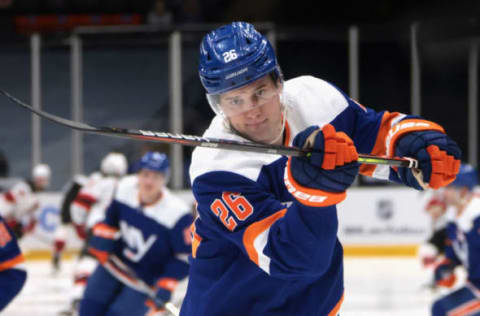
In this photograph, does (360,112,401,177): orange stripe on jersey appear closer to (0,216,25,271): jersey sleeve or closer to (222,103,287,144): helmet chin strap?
(222,103,287,144): helmet chin strap

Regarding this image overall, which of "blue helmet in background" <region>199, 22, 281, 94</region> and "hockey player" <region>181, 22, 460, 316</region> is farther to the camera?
"blue helmet in background" <region>199, 22, 281, 94</region>

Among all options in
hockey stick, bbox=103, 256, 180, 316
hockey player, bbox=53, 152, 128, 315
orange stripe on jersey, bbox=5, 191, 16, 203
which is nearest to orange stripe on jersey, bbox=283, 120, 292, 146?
hockey stick, bbox=103, 256, 180, 316

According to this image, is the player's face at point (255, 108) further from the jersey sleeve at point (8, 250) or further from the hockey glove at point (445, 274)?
the hockey glove at point (445, 274)

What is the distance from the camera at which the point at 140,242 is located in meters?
3.71

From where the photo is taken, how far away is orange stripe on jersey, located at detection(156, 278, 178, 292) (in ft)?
11.5

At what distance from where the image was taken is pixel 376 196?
26.5 ft

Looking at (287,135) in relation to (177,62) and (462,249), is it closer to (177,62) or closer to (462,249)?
(462,249)

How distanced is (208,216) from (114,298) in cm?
225

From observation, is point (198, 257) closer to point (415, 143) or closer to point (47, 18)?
point (415, 143)

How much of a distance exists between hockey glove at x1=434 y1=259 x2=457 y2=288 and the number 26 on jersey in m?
3.03

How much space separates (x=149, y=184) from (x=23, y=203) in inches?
153

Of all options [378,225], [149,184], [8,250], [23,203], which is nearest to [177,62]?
[23,203]

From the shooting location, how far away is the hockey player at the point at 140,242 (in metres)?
3.60

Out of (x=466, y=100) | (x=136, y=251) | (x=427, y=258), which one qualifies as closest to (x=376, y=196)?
(x=466, y=100)
